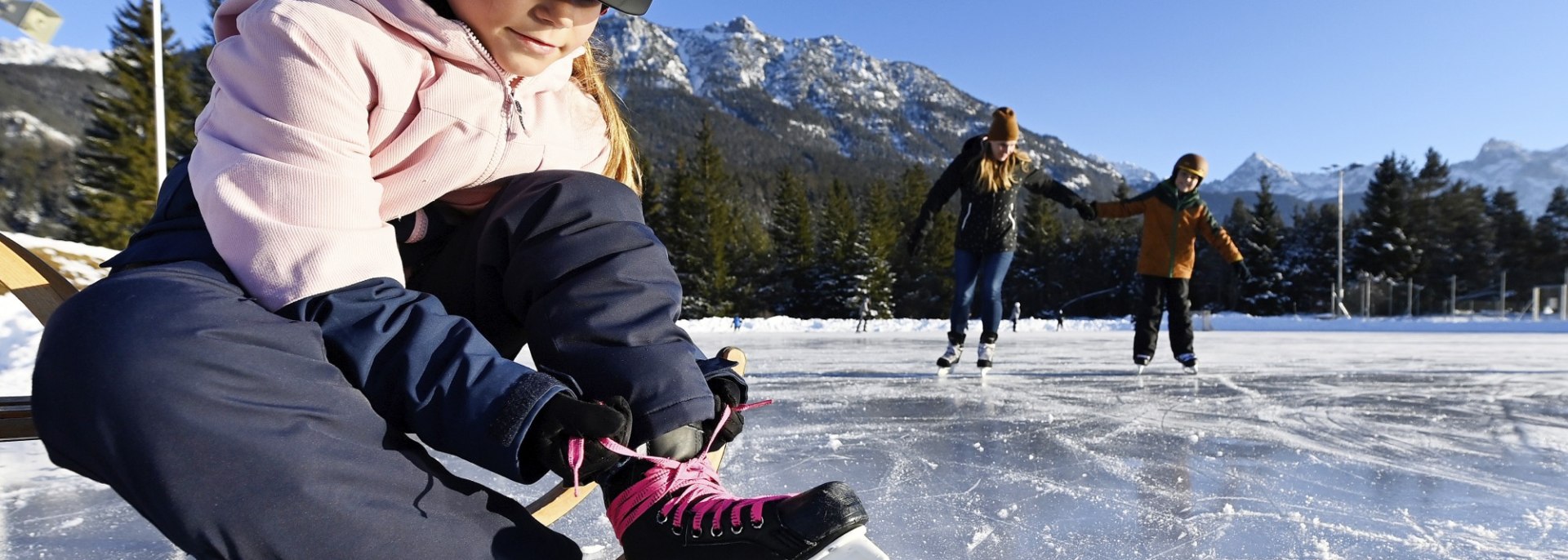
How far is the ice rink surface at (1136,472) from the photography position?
1.24 metres

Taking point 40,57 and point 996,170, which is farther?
point 40,57

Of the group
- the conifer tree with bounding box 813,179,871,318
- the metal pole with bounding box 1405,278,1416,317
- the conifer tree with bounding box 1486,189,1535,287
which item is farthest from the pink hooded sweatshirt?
the conifer tree with bounding box 1486,189,1535,287

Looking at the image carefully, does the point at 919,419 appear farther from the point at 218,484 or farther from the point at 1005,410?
the point at 218,484

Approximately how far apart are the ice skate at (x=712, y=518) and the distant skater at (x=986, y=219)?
2.84 meters

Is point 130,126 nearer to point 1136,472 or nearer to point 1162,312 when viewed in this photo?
point 1162,312

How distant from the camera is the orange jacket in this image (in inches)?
157

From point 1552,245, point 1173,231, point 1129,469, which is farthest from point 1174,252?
point 1552,245

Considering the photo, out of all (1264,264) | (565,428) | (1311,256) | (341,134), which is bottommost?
(565,428)

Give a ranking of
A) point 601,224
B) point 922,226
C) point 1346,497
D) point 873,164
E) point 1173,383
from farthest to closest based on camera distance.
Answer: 1. point 873,164
2. point 922,226
3. point 1173,383
4. point 1346,497
5. point 601,224

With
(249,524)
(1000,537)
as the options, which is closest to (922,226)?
(1000,537)

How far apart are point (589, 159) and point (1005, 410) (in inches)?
72.2

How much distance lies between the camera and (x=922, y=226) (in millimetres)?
3799

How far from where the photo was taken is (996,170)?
3.72 m

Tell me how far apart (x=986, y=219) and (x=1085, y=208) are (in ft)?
2.44
